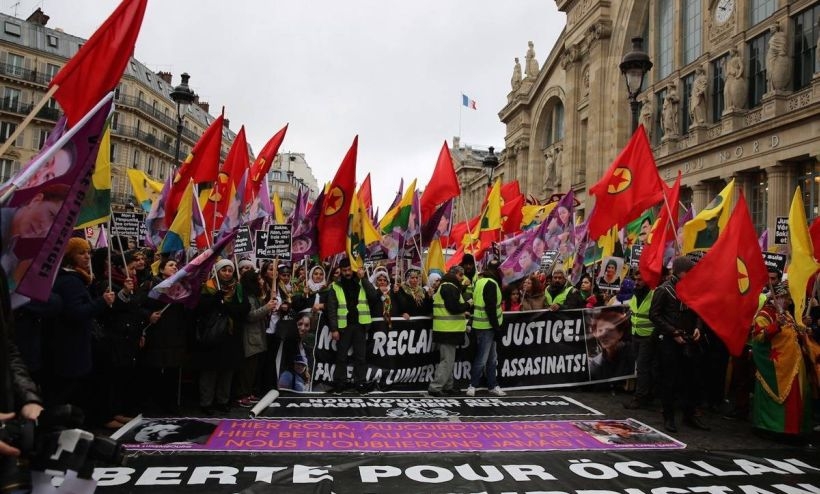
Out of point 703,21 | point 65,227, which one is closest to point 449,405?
point 65,227

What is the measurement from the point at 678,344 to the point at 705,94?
21355mm

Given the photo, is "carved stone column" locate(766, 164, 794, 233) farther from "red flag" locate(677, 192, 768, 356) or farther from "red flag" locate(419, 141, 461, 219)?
"red flag" locate(677, 192, 768, 356)

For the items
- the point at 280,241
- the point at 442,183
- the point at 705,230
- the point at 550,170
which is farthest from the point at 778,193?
the point at 550,170

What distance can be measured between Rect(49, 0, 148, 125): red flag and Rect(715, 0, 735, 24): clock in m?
25.1

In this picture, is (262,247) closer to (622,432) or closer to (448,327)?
(448,327)

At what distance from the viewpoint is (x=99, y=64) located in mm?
4895

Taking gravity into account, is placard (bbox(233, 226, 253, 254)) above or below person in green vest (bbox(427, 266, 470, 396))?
above

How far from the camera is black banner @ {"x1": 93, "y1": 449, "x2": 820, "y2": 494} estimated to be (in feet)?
15.4

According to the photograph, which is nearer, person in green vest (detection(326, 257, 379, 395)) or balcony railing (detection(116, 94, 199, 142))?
person in green vest (detection(326, 257, 379, 395))

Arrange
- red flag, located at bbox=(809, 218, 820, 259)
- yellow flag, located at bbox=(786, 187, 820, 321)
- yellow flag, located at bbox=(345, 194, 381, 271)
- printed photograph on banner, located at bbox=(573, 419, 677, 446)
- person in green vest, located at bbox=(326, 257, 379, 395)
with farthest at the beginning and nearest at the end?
yellow flag, located at bbox=(345, 194, 381, 271), person in green vest, located at bbox=(326, 257, 379, 395), red flag, located at bbox=(809, 218, 820, 259), yellow flag, located at bbox=(786, 187, 820, 321), printed photograph on banner, located at bbox=(573, 419, 677, 446)

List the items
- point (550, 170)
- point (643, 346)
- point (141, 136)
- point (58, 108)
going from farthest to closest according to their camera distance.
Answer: point (141, 136) → point (58, 108) → point (550, 170) → point (643, 346)

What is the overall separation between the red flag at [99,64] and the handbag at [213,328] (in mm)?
3118

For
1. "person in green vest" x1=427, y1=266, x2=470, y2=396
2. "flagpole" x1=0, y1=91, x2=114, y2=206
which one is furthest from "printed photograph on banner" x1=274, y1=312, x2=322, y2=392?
"flagpole" x1=0, y1=91, x2=114, y2=206

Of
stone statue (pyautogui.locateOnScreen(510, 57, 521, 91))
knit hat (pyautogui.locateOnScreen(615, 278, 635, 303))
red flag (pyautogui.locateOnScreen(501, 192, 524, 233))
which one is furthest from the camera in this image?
stone statue (pyautogui.locateOnScreen(510, 57, 521, 91))
